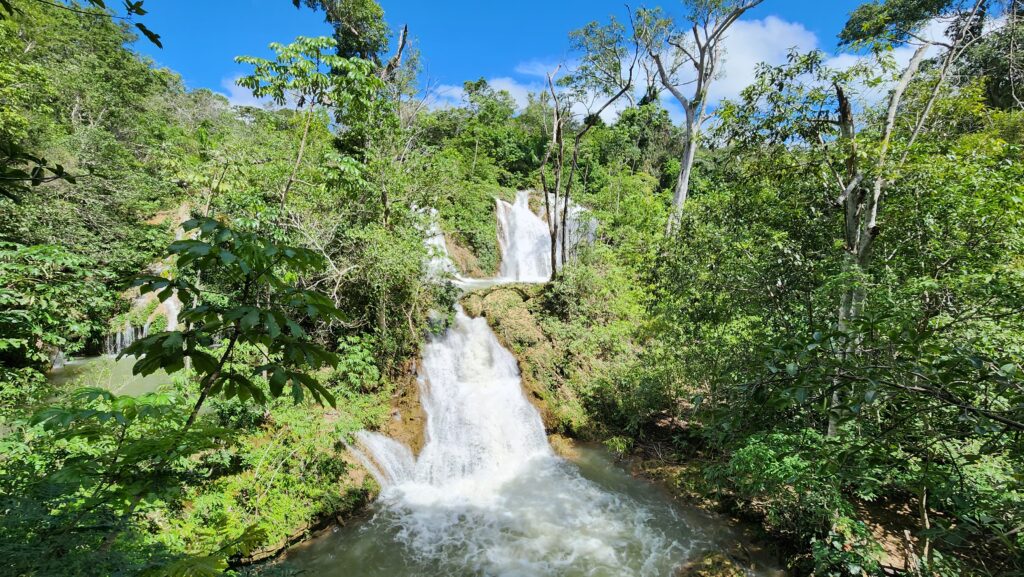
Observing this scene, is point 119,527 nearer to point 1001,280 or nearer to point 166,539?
point 166,539

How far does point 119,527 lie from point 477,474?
24.5 feet

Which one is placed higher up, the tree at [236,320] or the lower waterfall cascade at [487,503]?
the tree at [236,320]

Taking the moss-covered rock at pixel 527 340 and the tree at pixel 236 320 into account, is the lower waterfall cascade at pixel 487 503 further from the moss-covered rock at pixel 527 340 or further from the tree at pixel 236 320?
the tree at pixel 236 320

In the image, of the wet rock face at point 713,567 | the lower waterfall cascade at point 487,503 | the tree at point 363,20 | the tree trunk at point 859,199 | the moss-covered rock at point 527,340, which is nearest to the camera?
the tree trunk at point 859,199

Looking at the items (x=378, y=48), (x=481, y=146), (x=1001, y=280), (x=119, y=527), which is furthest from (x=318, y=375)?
(x=481, y=146)

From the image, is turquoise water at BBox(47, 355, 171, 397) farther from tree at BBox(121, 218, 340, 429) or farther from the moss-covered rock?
tree at BBox(121, 218, 340, 429)

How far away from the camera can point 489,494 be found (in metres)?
8.19

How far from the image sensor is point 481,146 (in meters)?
27.7

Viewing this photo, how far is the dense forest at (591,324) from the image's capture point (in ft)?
5.93

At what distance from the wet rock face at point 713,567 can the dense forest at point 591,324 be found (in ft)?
0.18

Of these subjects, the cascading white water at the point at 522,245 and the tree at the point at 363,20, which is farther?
the cascading white water at the point at 522,245

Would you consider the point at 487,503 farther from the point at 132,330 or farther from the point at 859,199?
the point at 132,330

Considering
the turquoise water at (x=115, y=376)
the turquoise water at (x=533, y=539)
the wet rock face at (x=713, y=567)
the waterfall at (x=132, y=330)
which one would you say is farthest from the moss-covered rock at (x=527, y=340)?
the waterfall at (x=132, y=330)

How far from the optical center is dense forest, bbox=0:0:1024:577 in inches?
71.2
